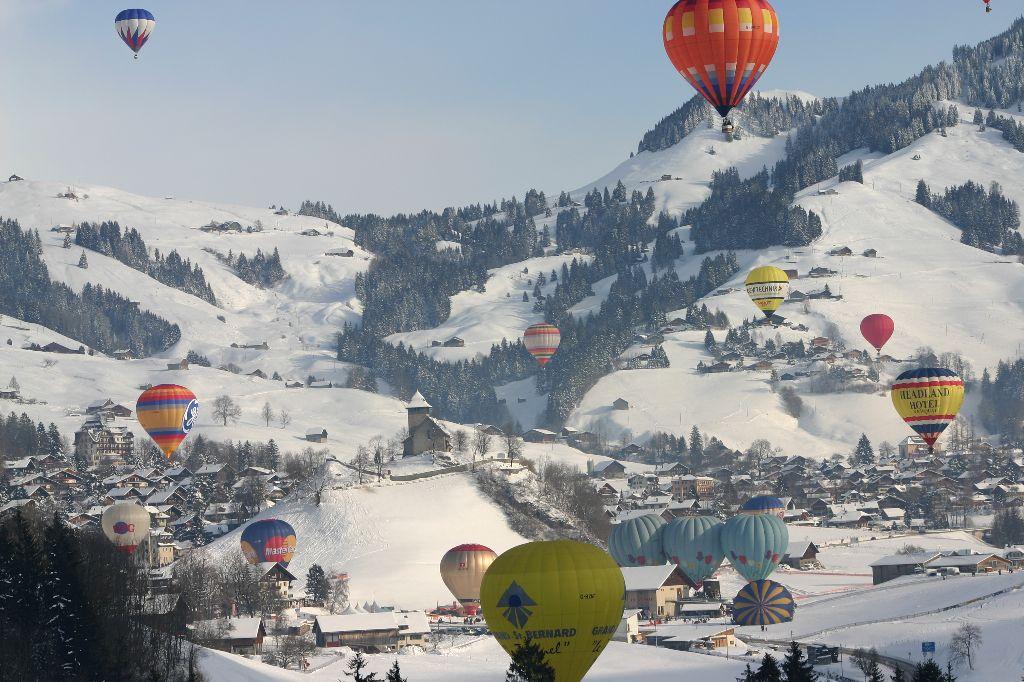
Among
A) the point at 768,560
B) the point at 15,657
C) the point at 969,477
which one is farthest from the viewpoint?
the point at 969,477

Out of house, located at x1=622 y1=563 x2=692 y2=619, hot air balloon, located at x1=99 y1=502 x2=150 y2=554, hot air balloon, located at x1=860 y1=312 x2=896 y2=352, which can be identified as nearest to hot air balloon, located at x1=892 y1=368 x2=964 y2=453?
house, located at x1=622 y1=563 x2=692 y2=619

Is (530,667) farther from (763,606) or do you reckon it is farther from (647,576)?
(647,576)

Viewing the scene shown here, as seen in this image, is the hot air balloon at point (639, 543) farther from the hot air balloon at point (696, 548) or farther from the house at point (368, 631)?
the house at point (368, 631)

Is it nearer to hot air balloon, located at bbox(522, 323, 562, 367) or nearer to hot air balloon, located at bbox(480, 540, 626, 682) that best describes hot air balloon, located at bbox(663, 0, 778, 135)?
hot air balloon, located at bbox(480, 540, 626, 682)

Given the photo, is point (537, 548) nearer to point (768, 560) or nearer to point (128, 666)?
point (128, 666)

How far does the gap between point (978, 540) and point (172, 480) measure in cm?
6905

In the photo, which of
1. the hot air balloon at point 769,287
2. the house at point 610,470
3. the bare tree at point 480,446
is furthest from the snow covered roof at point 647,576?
the house at point 610,470

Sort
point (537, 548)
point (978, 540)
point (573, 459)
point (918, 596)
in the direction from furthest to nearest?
point (573, 459)
point (978, 540)
point (918, 596)
point (537, 548)

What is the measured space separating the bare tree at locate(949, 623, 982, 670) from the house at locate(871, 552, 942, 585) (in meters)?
26.9

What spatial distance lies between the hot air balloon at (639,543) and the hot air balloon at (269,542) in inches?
821

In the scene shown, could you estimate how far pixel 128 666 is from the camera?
5838cm

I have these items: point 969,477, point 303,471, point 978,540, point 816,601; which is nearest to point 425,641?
point 816,601

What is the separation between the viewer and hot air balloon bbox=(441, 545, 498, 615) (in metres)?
104

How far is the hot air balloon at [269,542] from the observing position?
111062mm
